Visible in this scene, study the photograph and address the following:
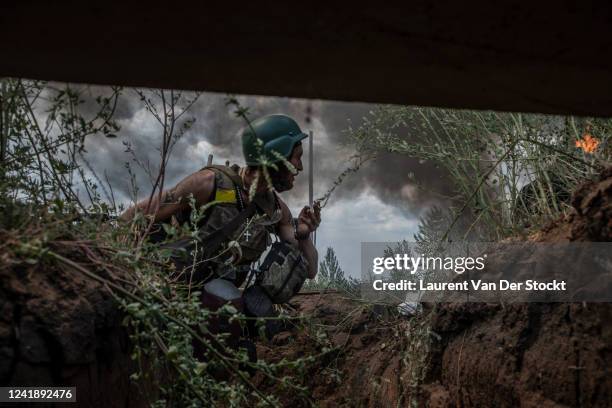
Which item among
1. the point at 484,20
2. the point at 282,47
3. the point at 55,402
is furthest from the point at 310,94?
the point at 55,402

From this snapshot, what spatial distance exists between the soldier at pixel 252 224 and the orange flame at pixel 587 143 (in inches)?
63.7

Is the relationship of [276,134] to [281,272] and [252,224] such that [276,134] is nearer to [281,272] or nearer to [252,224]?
[252,224]

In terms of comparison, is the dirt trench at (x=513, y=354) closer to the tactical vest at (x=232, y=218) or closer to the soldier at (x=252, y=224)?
the soldier at (x=252, y=224)

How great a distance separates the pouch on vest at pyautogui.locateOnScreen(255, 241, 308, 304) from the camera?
4.16 m

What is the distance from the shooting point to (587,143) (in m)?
3.35

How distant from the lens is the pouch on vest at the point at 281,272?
13.7 feet

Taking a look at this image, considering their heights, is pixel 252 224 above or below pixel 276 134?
below

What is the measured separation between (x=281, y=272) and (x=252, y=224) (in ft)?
1.43

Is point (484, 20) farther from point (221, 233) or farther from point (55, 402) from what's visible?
point (221, 233)

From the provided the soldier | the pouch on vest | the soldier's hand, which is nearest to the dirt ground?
the pouch on vest

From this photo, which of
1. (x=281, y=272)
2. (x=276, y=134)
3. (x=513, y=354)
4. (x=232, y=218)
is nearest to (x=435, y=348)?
(x=513, y=354)

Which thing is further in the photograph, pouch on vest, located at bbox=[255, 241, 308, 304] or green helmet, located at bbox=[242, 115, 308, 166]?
green helmet, located at bbox=[242, 115, 308, 166]

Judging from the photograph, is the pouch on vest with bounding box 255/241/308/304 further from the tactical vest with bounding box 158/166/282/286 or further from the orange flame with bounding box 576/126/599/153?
the orange flame with bounding box 576/126/599/153

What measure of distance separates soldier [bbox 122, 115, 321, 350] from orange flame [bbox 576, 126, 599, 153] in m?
1.62
